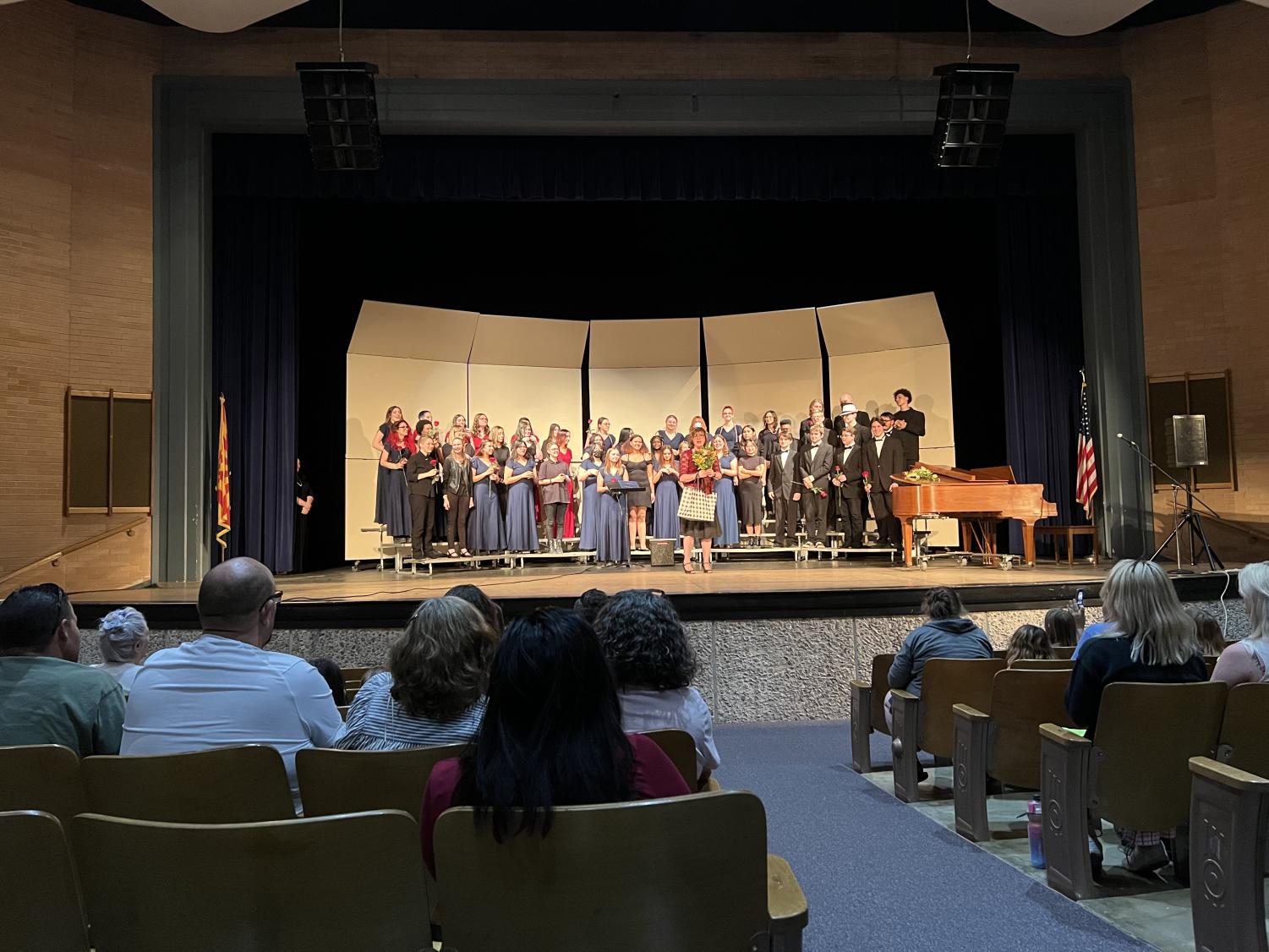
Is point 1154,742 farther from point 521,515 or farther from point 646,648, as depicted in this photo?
point 521,515

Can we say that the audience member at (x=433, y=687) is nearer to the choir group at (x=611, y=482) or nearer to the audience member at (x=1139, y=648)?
the audience member at (x=1139, y=648)

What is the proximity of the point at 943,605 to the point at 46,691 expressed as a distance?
328cm

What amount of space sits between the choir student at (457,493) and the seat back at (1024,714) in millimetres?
7840

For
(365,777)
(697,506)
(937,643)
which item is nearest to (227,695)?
(365,777)

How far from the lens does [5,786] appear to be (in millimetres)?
1987

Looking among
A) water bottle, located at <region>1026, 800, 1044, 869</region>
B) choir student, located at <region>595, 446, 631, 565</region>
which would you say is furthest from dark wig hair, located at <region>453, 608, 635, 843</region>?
choir student, located at <region>595, 446, 631, 565</region>

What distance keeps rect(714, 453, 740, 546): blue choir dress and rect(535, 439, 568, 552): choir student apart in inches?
66.7

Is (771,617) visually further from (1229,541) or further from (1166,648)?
(1229,541)

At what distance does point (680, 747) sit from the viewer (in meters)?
2.13

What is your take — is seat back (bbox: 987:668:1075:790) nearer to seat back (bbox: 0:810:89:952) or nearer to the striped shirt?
the striped shirt

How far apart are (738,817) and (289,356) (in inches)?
397

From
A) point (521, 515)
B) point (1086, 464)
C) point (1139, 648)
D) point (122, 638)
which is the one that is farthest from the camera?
point (521, 515)

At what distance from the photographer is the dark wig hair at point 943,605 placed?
13.9ft

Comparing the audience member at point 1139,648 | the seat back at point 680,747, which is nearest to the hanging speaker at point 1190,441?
the audience member at point 1139,648
